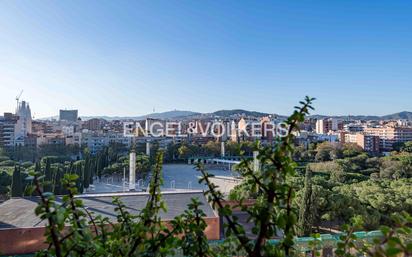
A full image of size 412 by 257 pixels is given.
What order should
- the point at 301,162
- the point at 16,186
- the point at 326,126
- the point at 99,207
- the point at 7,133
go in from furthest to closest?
1. the point at 326,126
2. the point at 7,133
3. the point at 301,162
4. the point at 16,186
5. the point at 99,207

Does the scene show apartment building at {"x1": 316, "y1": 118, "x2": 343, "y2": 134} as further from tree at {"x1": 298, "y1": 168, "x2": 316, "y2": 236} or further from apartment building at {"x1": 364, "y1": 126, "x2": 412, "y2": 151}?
tree at {"x1": 298, "y1": 168, "x2": 316, "y2": 236}

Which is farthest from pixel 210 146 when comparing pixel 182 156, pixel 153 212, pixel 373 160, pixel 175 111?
pixel 175 111

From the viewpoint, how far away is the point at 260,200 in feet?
2.73

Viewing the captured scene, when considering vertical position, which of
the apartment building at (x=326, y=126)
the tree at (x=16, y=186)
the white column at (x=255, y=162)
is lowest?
the tree at (x=16, y=186)

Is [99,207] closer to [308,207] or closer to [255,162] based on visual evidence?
[308,207]

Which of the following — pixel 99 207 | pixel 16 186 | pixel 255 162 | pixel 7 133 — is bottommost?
pixel 16 186

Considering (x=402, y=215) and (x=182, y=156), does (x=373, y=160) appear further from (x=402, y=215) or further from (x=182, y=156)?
(x=402, y=215)

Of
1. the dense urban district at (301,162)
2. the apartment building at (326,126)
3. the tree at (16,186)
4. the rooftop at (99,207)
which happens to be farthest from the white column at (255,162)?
the apartment building at (326,126)

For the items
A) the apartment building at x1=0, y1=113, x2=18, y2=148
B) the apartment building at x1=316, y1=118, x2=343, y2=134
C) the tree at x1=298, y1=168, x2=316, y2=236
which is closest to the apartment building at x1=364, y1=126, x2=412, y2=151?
the apartment building at x1=316, y1=118, x2=343, y2=134

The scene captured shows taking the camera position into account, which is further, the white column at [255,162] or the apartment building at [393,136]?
the apartment building at [393,136]

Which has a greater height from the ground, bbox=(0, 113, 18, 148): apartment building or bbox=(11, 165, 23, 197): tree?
bbox=(0, 113, 18, 148): apartment building

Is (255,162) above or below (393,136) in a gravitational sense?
below

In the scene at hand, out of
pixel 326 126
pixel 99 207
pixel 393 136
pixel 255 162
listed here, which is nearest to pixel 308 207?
pixel 99 207

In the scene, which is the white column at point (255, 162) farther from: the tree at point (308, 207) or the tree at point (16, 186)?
the tree at point (16, 186)
